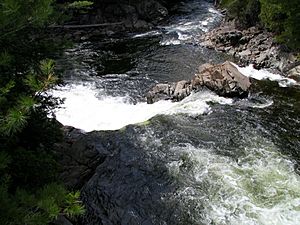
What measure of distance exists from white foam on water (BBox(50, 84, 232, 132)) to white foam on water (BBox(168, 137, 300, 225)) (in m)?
3.80

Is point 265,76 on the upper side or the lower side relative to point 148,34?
upper

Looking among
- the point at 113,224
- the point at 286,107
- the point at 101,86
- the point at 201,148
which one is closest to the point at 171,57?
the point at 101,86

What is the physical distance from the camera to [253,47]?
23.7m

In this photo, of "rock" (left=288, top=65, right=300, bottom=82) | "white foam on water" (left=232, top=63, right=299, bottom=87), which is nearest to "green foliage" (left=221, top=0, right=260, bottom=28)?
"white foam on water" (left=232, top=63, right=299, bottom=87)

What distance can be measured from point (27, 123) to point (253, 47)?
20.5 m

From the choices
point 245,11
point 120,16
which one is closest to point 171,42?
point 245,11

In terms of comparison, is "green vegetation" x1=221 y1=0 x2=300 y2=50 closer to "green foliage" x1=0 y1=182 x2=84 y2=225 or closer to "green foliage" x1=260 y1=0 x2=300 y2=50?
"green foliage" x1=260 y1=0 x2=300 y2=50

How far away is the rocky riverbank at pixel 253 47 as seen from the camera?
68.3ft

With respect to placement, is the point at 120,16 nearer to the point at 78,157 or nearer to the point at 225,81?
the point at 225,81

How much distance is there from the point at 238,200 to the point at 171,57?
15.1 metres

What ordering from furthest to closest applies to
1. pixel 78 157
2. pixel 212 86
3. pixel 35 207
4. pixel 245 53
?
1. pixel 245 53
2. pixel 212 86
3. pixel 78 157
4. pixel 35 207

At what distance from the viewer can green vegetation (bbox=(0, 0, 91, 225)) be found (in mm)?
4676

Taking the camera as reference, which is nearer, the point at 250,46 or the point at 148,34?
the point at 250,46

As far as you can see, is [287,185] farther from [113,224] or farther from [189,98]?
[189,98]
